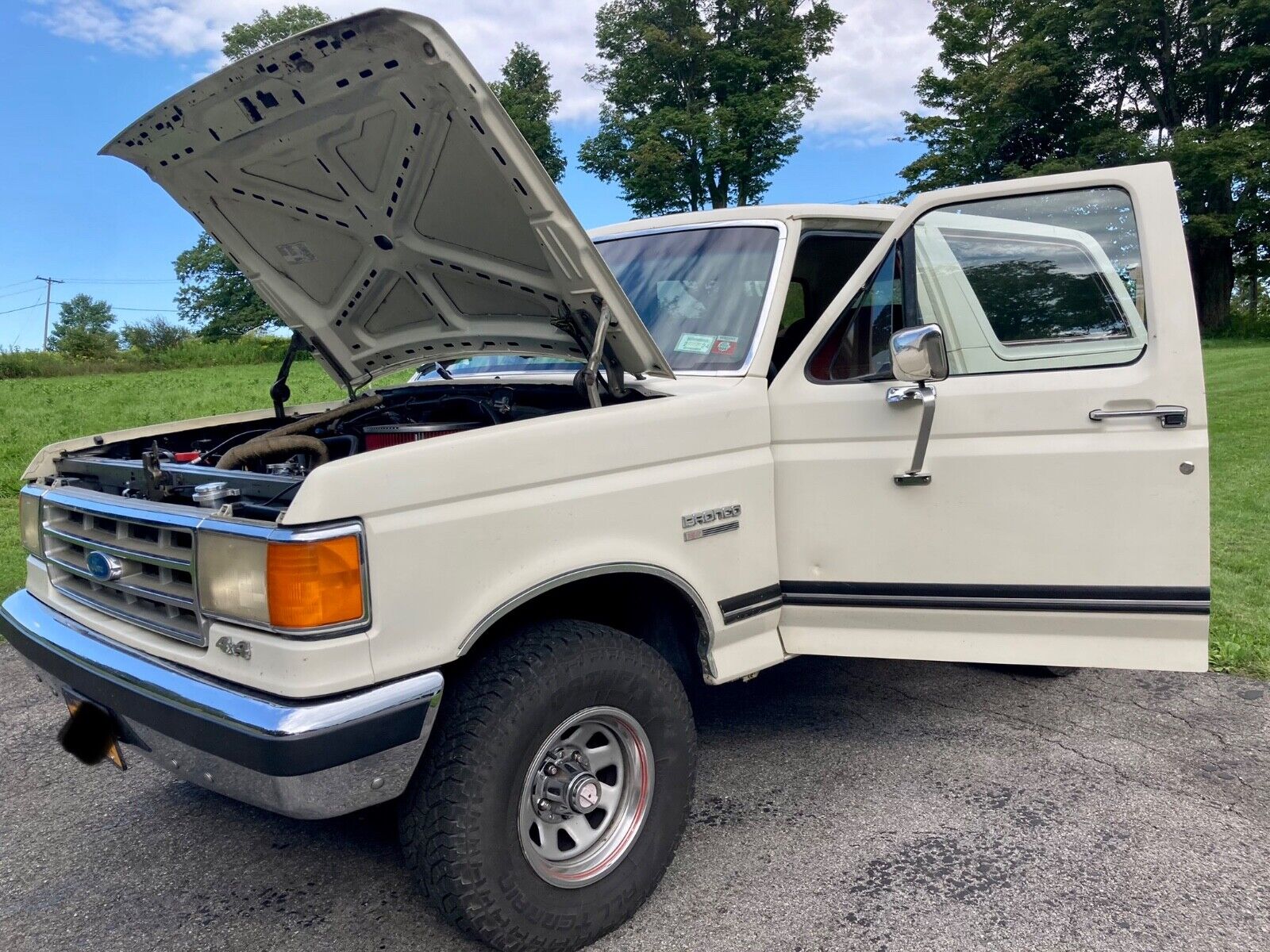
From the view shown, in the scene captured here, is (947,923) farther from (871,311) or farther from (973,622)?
(871,311)

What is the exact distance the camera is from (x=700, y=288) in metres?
3.67

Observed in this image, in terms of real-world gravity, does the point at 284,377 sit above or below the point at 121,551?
above

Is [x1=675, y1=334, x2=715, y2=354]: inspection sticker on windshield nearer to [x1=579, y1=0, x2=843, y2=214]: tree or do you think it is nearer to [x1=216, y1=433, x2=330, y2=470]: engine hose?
[x1=216, y1=433, x2=330, y2=470]: engine hose

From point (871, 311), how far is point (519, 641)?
173 cm

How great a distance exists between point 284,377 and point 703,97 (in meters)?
42.4

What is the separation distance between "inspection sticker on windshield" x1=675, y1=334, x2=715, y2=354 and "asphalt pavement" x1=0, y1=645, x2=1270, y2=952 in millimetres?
1551

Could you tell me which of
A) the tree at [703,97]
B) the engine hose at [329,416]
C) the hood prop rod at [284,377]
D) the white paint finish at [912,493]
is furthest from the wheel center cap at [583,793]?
the tree at [703,97]

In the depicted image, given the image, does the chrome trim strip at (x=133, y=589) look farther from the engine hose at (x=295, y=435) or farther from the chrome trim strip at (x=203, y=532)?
the engine hose at (x=295, y=435)

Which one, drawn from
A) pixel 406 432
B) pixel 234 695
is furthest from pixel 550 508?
pixel 406 432

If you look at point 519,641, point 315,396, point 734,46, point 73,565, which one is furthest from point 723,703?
point 734,46

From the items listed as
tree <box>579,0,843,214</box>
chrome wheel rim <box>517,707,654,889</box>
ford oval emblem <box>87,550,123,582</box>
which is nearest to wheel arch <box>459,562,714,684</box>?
chrome wheel rim <box>517,707,654,889</box>

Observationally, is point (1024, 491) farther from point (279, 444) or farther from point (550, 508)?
point (279, 444)

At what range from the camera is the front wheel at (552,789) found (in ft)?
7.73

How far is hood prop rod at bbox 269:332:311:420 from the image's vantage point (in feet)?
12.8
